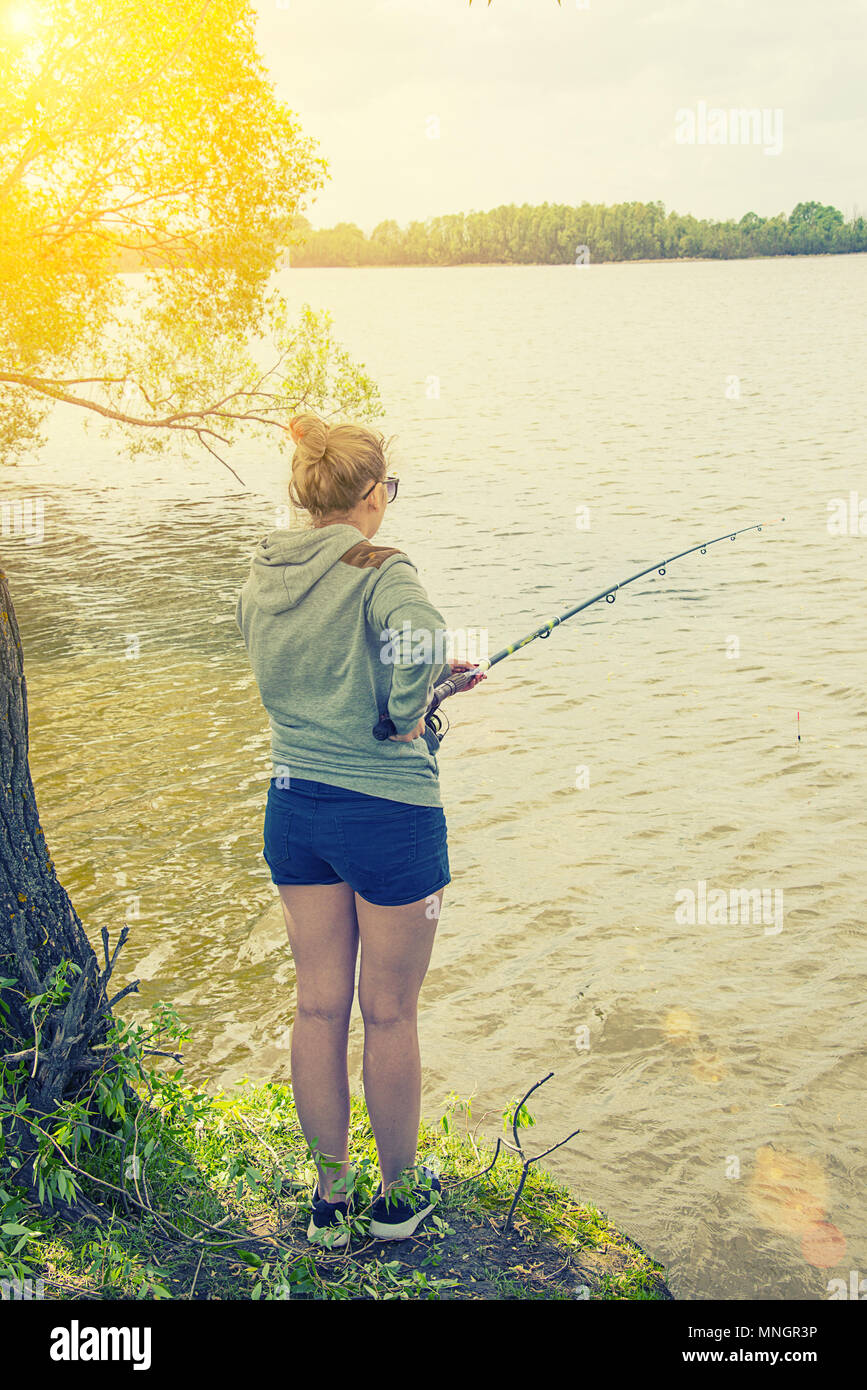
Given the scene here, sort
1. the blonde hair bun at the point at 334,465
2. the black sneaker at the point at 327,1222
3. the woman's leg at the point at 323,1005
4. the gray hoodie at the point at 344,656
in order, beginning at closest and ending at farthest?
the gray hoodie at the point at 344,656 < the blonde hair bun at the point at 334,465 < the woman's leg at the point at 323,1005 < the black sneaker at the point at 327,1222

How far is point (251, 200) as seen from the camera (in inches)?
560

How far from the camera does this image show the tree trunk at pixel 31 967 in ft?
10.6

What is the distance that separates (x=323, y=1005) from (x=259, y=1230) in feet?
2.67

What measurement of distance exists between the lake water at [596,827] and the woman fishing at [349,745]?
0.90m

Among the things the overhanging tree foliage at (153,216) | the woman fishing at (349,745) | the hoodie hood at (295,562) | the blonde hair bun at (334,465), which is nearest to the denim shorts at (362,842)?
the woman fishing at (349,745)

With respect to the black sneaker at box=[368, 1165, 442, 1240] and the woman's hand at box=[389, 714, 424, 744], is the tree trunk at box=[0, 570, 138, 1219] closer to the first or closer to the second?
the black sneaker at box=[368, 1165, 442, 1240]

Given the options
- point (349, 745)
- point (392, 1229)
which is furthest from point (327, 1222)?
point (349, 745)

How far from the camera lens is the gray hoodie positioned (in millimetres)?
2775

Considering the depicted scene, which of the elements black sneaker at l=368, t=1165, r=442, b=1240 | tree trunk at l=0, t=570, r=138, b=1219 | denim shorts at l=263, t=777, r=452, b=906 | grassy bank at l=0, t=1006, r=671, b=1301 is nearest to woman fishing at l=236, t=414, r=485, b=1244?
denim shorts at l=263, t=777, r=452, b=906

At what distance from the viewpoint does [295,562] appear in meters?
2.91

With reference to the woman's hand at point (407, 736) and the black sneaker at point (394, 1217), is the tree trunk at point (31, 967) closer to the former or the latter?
the black sneaker at point (394, 1217)

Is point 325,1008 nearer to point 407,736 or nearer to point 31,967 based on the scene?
point 407,736
